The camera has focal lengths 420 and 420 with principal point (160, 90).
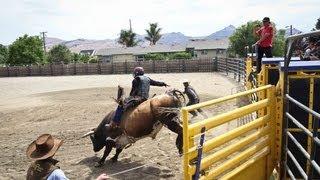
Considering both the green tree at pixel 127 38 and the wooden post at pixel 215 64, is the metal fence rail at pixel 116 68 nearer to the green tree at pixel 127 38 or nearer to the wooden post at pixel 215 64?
the wooden post at pixel 215 64

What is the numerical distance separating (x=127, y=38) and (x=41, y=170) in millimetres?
85342

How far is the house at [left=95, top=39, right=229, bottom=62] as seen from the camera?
82.8 m

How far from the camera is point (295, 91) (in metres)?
4.85

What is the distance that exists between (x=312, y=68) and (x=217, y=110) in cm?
934

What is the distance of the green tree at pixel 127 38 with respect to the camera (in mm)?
86688

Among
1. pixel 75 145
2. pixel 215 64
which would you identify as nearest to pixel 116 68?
pixel 215 64

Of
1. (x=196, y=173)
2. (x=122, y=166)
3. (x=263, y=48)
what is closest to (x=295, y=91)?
(x=196, y=173)

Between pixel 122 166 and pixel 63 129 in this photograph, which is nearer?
pixel 122 166

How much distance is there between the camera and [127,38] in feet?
290

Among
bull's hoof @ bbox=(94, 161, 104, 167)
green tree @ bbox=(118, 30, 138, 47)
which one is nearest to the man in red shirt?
bull's hoof @ bbox=(94, 161, 104, 167)

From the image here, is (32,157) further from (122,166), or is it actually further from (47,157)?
(122,166)

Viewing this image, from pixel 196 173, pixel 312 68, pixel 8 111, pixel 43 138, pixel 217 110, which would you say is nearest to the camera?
pixel 196 173

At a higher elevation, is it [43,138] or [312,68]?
[312,68]

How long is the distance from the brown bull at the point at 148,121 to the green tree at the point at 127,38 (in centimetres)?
7822
